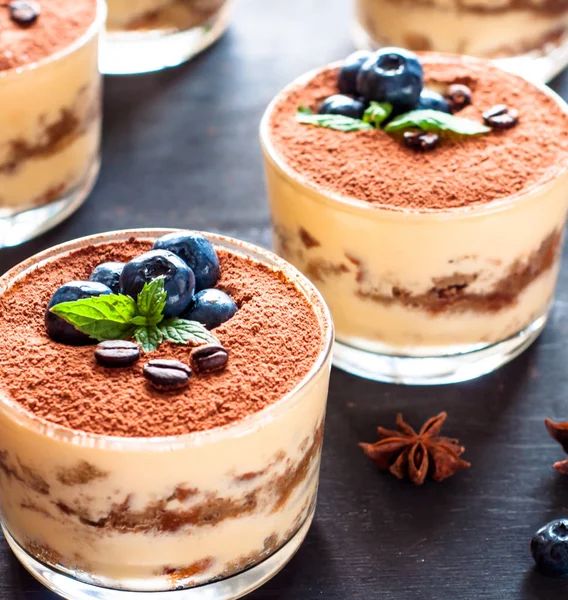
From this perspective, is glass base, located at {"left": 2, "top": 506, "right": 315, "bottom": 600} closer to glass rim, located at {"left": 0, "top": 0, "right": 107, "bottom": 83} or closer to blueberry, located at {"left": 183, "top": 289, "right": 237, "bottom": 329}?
blueberry, located at {"left": 183, "top": 289, "right": 237, "bottom": 329}

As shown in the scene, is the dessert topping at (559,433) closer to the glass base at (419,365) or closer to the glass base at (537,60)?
the glass base at (419,365)

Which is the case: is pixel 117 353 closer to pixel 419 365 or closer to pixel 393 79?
pixel 419 365

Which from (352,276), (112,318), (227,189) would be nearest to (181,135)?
(227,189)

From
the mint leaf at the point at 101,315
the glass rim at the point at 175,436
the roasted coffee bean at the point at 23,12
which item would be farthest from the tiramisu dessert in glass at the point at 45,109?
the mint leaf at the point at 101,315

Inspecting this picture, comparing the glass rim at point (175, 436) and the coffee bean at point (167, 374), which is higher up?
the coffee bean at point (167, 374)

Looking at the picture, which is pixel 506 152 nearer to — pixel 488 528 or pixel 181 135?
pixel 488 528

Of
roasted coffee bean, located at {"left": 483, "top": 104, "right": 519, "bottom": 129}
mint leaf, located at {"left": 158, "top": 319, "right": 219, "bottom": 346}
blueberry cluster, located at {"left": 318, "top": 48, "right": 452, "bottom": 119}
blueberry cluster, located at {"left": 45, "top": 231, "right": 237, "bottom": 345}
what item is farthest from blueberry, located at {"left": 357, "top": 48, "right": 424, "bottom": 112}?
mint leaf, located at {"left": 158, "top": 319, "right": 219, "bottom": 346}
